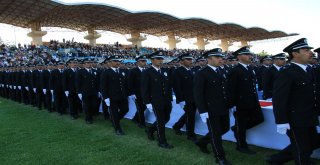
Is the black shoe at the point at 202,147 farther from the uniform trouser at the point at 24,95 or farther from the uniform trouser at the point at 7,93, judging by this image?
the uniform trouser at the point at 7,93

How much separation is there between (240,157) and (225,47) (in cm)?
6657

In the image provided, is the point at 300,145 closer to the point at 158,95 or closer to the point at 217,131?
the point at 217,131

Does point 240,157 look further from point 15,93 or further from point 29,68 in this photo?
point 15,93

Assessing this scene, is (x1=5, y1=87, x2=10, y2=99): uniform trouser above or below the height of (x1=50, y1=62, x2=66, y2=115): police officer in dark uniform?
below

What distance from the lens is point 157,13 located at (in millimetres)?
44625

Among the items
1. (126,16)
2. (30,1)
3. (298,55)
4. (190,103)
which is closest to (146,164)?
(190,103)

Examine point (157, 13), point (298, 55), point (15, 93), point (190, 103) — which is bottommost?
point (15, 93)

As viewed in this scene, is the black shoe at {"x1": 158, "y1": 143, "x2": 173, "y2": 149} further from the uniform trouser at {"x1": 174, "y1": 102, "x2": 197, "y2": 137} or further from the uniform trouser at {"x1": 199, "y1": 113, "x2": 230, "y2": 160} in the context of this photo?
the uniform trouser at {"x1": 199, "y1": 113, "x2": 230, "y2": 160}

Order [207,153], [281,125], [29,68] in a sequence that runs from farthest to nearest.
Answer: [29,68] → [207,153] → [281,125]

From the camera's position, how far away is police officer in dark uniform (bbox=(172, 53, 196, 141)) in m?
7.32

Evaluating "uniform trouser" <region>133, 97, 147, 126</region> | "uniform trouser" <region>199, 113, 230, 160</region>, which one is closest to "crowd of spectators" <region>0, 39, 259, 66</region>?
"uniform trouser" <region>133, 97, 147, 126</region>

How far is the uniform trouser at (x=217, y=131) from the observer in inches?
210

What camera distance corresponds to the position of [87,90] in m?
10.2

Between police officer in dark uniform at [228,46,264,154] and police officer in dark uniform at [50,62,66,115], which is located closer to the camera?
police officer in dark uniform at [228,46,264,154]
